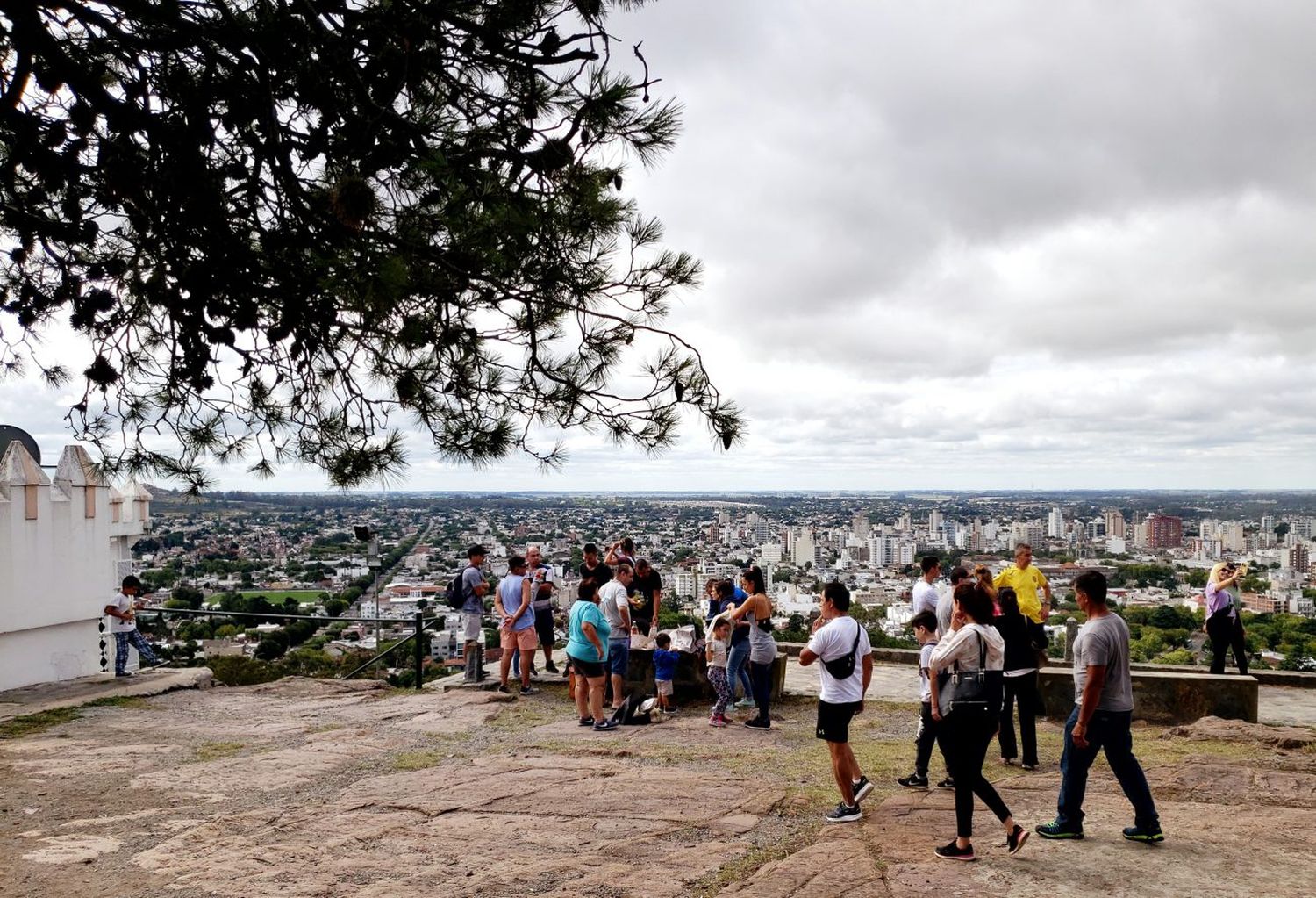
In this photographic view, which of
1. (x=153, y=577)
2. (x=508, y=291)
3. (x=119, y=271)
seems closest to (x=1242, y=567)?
(x=508, y=291)

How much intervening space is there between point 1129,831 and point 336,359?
17.0 ft

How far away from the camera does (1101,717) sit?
5.42 metres

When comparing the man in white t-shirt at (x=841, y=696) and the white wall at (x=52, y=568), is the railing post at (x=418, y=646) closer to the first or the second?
the white wall at (x=52, y=568)

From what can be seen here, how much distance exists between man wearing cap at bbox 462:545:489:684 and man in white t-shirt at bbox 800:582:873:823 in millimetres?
5692

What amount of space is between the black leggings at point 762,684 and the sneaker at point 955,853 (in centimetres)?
425

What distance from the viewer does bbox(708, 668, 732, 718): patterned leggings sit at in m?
9.52

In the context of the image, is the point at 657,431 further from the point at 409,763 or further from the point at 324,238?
the point at 409,763

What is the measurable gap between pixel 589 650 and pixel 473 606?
2466mm

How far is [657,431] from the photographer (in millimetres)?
5441

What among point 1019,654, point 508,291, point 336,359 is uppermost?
point 508,291

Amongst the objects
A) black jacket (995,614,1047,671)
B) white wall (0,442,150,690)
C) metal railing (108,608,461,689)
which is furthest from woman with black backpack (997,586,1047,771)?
white wall (0,442,150,690)

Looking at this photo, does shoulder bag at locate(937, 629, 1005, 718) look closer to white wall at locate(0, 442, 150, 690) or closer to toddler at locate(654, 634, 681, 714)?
toddler at locate(654, 634, 681, 714)

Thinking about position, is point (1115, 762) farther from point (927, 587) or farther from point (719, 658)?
point (719, 658)

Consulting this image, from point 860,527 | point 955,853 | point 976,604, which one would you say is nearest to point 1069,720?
point 976,604
